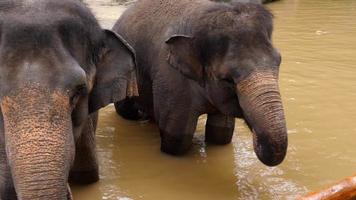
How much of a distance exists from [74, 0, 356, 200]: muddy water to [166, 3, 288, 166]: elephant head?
0.41 meters

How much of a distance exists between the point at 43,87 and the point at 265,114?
1260mm

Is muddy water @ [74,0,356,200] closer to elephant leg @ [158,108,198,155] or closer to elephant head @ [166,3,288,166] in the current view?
elephant leg @ [158,108,198,155]

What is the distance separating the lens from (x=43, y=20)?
2291mm

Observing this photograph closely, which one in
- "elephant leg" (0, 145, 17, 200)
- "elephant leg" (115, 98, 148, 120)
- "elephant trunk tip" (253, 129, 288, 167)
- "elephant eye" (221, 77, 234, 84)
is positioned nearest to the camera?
"elephant leg" (0, 145, 17, 200)

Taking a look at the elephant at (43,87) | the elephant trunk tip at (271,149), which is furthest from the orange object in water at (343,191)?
the elephant at (43,87)

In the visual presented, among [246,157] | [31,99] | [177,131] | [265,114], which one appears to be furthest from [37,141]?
[246,157]

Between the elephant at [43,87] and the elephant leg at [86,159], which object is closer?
the elephant at [43,87]

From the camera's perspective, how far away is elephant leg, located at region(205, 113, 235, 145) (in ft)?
12.7

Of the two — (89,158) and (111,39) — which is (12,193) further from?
(111,39)

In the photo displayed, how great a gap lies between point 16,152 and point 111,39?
0.88 meters

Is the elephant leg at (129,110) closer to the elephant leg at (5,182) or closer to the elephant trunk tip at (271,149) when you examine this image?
the elephant trunk tip at (271,149)

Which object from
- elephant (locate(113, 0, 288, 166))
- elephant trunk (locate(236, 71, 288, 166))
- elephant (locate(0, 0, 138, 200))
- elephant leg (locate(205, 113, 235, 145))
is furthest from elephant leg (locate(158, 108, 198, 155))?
elephant (locate(0, 0, 138, 200))

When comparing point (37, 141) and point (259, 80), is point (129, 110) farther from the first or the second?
point (37, 141)

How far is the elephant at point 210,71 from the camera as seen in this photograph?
119 inches
